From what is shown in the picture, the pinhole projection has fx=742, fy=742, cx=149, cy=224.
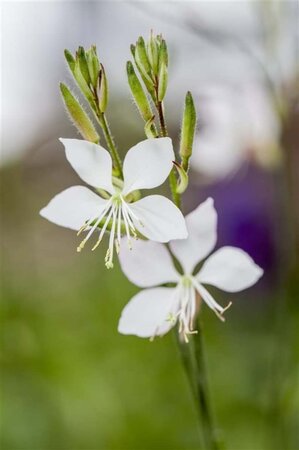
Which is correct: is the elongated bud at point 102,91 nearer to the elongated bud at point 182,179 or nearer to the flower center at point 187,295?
the elongated bud at point 182,179

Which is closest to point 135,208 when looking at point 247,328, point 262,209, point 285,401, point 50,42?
point 285,401

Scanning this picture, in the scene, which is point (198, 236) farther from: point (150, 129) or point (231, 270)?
point (150, 129)

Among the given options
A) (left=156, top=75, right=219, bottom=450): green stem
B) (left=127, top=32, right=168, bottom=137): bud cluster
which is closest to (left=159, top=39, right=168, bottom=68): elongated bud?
(left=127, top=32, right=168, bottom=137): bud cluster

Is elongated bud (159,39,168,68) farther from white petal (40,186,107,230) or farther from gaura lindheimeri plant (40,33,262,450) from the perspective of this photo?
white petal (40,186,107,230)

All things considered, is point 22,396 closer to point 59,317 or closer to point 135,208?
point 59,317

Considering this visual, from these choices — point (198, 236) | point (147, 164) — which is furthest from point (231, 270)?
point (147, 164)
